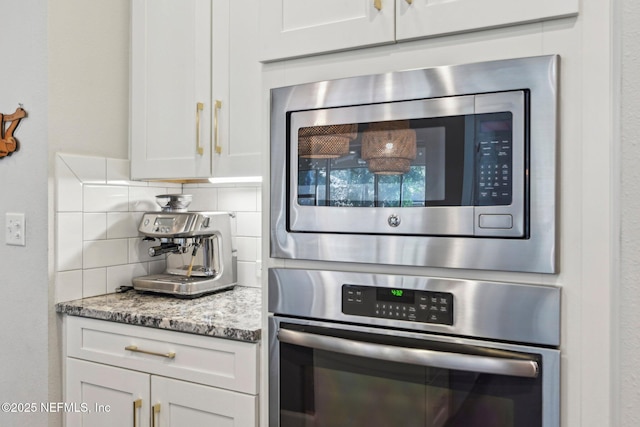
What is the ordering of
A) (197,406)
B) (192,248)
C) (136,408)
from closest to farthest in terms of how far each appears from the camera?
1. (197,406)
2. (136,408)
3. (192,248)

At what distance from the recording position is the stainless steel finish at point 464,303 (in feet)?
3.31

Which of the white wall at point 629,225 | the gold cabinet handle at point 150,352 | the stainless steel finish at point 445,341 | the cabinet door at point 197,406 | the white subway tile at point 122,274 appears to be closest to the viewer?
the white wall at point 629,225

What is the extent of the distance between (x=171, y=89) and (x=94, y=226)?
622 mm

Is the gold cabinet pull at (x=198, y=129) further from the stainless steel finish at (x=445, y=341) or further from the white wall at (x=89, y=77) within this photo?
the stainless steel finish at (x=445, y=341)

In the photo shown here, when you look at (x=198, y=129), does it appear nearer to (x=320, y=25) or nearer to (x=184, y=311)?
(x=184, y=311)

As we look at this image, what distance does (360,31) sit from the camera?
3.98ft

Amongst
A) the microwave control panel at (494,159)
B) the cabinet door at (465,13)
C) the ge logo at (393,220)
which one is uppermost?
the cabinet door at (465,13)

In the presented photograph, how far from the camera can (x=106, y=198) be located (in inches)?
78.9

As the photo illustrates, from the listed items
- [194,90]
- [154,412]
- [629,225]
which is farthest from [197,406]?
[629,225]

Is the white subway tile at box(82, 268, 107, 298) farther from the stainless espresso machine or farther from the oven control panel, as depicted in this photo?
the oven control panel

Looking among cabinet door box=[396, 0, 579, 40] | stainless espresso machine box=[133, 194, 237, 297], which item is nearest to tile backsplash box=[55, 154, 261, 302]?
stainless espresso machine box=[133, 194, 237, 297]

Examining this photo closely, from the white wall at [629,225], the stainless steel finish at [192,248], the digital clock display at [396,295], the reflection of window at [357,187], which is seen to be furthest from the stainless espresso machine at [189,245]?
the white wall at [629,225]

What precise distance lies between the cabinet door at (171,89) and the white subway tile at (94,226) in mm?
220

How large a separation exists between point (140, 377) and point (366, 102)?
1161 mm
